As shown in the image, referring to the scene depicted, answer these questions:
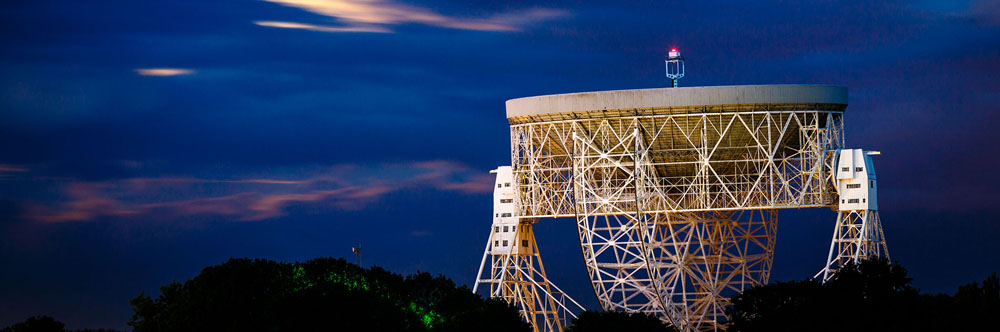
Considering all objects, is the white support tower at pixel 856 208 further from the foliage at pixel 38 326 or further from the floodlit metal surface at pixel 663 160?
the foliage at pixel 38 326

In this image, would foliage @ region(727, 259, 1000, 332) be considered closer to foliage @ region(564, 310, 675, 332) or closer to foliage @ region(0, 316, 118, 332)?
foliage @ region(564, 310, 675, 332)

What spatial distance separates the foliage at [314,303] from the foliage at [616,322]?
3.08 m

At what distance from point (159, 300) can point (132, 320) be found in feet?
9.56

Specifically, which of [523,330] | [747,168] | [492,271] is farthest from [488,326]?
[747,168]

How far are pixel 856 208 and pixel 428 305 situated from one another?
22.0m

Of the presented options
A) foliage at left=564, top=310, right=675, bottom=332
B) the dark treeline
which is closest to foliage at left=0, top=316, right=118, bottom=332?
the dark treeline

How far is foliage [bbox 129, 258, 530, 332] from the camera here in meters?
75.4

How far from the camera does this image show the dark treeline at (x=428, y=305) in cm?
7150

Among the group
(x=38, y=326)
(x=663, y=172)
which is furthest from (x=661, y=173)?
(x=38, y=326)

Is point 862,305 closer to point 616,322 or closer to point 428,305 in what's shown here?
point 616,322

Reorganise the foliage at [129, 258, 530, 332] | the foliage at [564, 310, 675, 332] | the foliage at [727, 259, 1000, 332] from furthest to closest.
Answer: the foliage at [564, 310, 675, 332], the foliage at [129, 258, 530, 332], the foliage at [727, 259, 1000, 332]

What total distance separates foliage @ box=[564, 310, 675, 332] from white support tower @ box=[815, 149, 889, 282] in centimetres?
862

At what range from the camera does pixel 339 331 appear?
74750 millimetres

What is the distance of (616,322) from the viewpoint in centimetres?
8406
